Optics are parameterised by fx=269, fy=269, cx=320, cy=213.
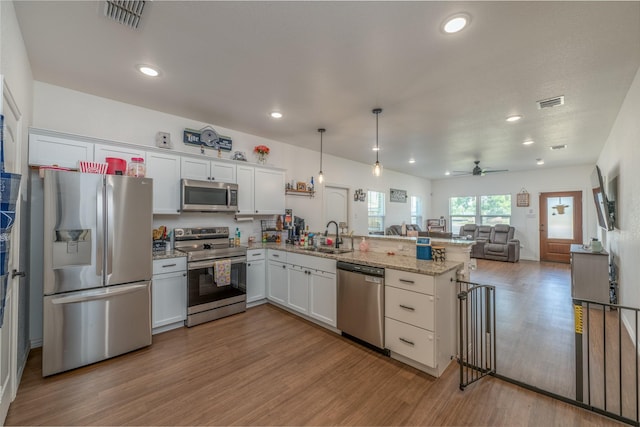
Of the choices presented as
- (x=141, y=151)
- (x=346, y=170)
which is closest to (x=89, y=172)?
(x=141, y=151)

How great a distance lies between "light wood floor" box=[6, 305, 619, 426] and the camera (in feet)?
6.08

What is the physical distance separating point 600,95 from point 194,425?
5.00 metres

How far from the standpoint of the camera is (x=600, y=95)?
3027 millimetres

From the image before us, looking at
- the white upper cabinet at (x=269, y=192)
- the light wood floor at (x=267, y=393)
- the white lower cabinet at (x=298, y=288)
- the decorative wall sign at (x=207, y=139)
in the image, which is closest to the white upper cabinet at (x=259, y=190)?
the white upper cabinet at (x=269, y=192)

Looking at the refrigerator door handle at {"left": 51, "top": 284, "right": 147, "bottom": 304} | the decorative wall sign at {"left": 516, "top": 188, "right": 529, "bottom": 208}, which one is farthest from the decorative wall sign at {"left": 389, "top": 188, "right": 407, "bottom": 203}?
the refrigerator door handle at {"left": 51, "top": 284, "right": 147, "bottom": 304}

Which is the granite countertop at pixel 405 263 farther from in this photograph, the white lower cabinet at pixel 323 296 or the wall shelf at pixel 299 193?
the wall shelf at pixel 299 193

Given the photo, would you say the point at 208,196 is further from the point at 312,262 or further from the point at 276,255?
the point at 312,262

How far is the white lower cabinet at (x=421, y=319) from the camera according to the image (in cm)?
230

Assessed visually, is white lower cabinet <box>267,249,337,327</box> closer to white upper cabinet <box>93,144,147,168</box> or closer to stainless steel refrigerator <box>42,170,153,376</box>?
stainless steel refrigerator <box>42,170,153,376</box>

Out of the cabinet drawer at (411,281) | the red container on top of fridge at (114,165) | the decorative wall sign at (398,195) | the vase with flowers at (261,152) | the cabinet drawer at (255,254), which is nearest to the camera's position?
the cabinet drawer at (411,281)

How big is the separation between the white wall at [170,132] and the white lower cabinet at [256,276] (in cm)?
60

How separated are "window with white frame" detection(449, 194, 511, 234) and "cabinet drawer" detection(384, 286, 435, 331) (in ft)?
26.3

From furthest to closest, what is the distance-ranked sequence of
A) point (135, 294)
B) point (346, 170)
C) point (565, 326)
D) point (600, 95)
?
point (346, 170) < point (565, 326) < point (600, 95) < point (135, 294)

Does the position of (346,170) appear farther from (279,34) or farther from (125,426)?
(125,426)
